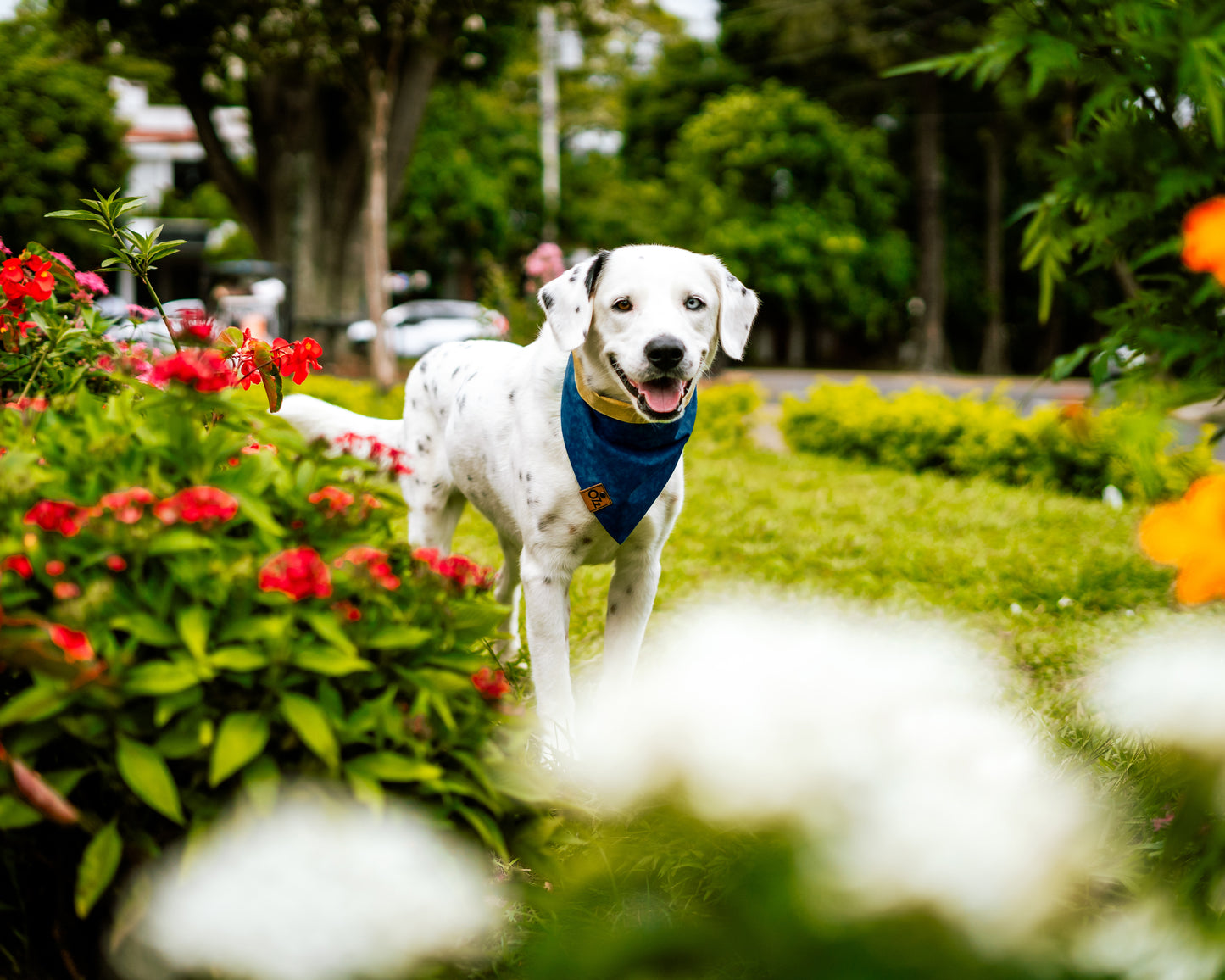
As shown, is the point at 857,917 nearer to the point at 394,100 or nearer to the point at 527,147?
the point at 394,100

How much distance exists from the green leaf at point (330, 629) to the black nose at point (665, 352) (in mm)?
1541

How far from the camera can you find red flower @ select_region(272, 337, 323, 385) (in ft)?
7.42

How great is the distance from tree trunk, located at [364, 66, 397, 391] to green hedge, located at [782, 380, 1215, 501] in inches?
224

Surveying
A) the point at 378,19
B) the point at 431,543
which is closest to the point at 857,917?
the point at 431,543

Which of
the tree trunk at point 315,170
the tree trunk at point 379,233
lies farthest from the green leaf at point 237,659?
the tree trunk at point 315,170

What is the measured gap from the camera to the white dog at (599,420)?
2.87m

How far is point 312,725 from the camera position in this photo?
1377 mm

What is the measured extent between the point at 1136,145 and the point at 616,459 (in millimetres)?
1427

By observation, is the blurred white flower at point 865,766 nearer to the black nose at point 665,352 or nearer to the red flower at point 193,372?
the red flower at point 193,372

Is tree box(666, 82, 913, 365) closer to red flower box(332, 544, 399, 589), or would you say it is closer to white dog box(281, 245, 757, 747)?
white dog box(281, 245, 757, 747)

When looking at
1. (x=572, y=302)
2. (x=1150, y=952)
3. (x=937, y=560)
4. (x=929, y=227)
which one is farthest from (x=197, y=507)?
(x=929, y=227)

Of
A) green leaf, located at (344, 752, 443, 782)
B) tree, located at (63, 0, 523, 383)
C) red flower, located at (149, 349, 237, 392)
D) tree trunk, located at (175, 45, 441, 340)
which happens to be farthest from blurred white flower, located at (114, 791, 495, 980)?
tree trunk, located at (175, 45, 441, 340)

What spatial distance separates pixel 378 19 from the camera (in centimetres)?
1383

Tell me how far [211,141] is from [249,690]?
17557mm
